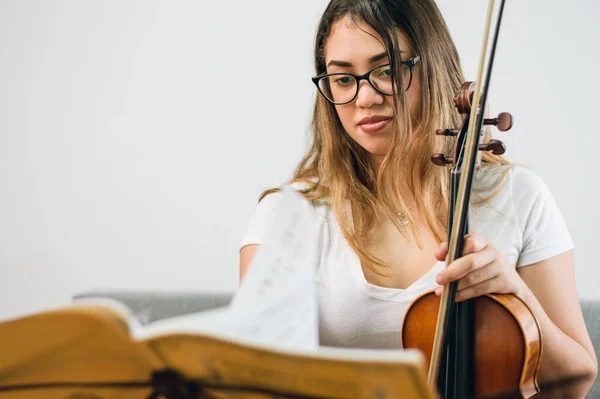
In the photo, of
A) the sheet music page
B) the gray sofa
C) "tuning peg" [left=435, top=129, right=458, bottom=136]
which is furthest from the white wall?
the sheet music page

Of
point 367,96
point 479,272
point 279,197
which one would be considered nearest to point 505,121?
point 479,272

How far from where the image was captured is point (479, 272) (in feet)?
2.77

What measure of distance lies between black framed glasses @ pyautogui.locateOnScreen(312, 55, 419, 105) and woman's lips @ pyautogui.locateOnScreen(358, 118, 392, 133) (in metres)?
0.05

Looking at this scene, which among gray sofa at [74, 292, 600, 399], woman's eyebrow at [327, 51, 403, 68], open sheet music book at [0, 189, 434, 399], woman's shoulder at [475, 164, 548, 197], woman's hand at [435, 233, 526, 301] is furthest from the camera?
gray sofa at [74, 292, 600, 399]

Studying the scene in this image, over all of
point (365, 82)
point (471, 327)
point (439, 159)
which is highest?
point (365, 82)

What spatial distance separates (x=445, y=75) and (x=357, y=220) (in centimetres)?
30

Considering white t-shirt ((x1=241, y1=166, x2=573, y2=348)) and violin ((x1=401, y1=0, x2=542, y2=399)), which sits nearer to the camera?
violin ((x1=401, y1=0, x2=542, y2=399))

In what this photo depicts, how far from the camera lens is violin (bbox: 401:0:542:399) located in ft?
2.69

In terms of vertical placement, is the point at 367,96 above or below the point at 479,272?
above

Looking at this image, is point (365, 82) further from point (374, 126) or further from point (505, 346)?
point (505, 346)

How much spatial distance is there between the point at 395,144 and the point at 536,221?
28cm

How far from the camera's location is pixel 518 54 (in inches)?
65.5

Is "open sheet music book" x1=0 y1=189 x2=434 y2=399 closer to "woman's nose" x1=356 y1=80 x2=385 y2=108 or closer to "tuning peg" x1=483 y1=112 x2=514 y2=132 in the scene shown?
"tuning peg" x1=483 y1=112 x2=514 y2=132

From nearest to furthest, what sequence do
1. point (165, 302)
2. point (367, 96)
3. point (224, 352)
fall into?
point (224, 352) → point (367, 96) → point (165, 302)
